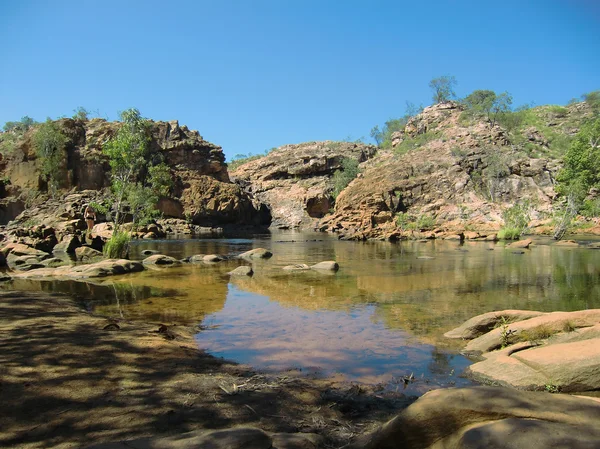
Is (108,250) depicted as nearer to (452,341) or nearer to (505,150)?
(452,341)

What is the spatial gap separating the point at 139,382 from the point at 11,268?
1818 cm

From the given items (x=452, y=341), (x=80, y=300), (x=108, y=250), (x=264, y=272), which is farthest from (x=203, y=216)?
Answer: (x=452, y=341)

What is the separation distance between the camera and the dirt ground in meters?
3.67

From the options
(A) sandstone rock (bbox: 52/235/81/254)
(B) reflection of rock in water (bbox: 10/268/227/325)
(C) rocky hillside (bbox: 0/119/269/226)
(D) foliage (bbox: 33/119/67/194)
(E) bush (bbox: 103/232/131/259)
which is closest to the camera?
(B) reflection of rock in water (bbox: 10/268/227/325)

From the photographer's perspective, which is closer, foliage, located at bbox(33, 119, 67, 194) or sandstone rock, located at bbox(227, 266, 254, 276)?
sandstone rock, located at bbox(227, 266, 254, 276)

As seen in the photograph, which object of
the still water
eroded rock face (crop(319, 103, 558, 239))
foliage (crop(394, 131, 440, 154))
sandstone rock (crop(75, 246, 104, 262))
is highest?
foliage (crop(394, 131, 440, 154))

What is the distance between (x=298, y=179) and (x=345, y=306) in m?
89.1

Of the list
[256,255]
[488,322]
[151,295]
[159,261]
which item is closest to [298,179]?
[256,255]

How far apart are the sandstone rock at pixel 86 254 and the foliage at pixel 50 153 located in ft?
141

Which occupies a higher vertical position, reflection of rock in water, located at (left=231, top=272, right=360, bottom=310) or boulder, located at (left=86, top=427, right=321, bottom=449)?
boulder, located at (left=86, top=427, right=321, bottom=449)

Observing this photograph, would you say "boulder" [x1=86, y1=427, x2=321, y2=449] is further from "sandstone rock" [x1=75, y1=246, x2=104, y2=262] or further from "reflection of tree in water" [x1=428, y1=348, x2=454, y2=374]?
"sandstone rock" [x1=75, y1=246, x2=104, y2=262]

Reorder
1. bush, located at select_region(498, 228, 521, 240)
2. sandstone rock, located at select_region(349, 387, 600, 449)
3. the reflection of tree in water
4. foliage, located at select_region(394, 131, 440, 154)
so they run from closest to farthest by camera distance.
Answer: sandstone rock, located at select_region(349, 387, 600, 449)
the reflection of tree in water
bush, located at select_region(498, 228, 521, 240)
foliage, located at select_region(394, 131, 440, 154)

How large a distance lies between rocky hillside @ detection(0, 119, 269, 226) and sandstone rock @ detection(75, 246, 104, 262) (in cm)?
3428

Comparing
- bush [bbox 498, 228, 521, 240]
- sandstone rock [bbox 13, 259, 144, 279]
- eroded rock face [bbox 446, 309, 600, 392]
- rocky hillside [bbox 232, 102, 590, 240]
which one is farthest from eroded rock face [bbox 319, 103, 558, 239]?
eroded rock face [bbox 446, 309, 600, 392]
